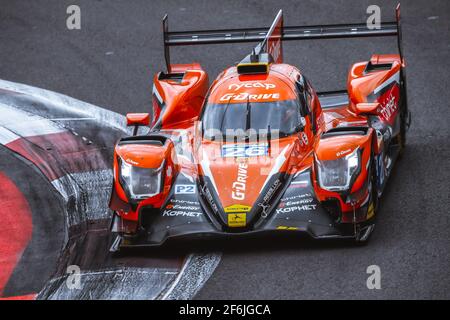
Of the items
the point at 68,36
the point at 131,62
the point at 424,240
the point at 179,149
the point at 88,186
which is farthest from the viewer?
the point at 68,36

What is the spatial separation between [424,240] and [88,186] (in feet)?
13.7

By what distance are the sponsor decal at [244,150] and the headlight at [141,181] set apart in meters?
0.72

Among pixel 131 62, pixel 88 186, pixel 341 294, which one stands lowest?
pixel 341 294

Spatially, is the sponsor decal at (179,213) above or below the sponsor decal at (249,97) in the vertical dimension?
below

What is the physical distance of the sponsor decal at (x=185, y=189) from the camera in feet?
34.7

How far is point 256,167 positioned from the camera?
34.5 ft

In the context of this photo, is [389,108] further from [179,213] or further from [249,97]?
[179,213]

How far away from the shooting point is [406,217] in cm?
1077

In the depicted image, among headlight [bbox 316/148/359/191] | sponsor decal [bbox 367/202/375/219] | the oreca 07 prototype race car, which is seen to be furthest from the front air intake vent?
sponsor decal [bbox 367/202/375/219]

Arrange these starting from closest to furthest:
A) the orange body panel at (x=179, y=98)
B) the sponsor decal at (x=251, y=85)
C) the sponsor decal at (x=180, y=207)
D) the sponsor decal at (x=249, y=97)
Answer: the sponsor decal at (x=180, y=207) < the sponsor decal at (x=249, y=97) < the sponsor decal at (x=251, y=85) < the orange body panel at (x=179, y=98)

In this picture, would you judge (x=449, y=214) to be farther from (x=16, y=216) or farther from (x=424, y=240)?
(x=16, y=216)

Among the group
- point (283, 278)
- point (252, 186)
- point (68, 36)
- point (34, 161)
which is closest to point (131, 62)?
point (68, 36)

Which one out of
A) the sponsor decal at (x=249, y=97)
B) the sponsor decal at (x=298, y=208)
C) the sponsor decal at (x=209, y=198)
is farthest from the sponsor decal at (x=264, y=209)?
the sponsor decal at (x=249, y=97)

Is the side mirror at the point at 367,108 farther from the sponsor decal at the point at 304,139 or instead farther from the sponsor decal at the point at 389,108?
the sponsor decal at the point at 304,139
